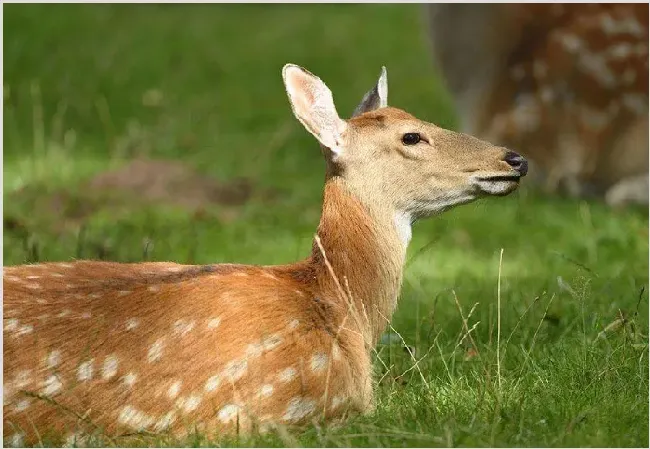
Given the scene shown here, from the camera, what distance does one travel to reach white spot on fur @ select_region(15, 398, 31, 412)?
434 centimetres

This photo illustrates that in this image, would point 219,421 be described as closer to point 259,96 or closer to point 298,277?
point 298,277

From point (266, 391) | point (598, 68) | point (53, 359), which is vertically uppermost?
point (598, 68)

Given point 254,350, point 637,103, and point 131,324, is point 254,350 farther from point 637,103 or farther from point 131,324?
point 637,103

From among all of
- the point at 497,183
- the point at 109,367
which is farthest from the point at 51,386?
the point at 497,183

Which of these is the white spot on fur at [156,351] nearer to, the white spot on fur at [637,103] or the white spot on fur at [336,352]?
the white spot on fur at [336,352]

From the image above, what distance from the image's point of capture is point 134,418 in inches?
172

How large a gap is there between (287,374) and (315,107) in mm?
1140

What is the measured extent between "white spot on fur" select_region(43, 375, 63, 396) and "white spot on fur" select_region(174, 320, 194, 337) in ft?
1.39

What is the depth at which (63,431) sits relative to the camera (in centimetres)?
433

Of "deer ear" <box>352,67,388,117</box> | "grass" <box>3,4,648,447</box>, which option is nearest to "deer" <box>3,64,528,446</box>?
"grass" <box>3,4,648,447</box>

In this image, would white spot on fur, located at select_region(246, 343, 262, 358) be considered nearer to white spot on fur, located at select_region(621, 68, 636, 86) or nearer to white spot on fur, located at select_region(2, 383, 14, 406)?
white spot on fur, located at select_region(2, 383, 14, 406)

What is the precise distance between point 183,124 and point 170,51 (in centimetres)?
226

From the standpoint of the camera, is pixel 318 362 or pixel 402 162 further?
pixel 402 162

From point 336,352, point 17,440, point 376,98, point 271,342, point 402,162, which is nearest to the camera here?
point 17,440
